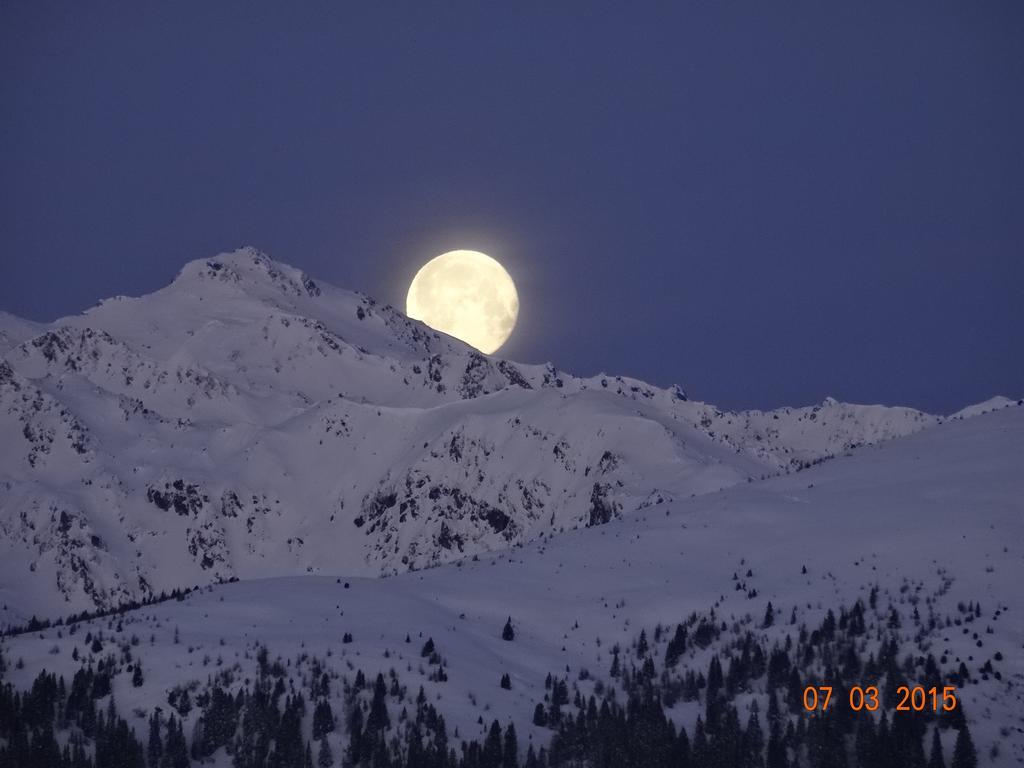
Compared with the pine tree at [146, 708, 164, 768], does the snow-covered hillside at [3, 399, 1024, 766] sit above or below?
above

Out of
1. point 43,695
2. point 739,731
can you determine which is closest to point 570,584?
point 739,731

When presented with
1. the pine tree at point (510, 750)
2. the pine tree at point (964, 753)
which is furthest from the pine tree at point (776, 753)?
the pine tree at point (510, 750)

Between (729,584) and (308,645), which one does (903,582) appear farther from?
(308,645)

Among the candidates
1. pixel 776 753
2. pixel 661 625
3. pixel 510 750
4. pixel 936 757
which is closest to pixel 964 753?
pixel 936 757

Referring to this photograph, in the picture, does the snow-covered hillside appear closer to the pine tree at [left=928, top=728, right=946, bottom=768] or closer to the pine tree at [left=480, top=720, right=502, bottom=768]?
the pine tree at [left=928, top=728, right=946, bottom=768]

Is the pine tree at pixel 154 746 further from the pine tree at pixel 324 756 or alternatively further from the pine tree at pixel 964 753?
the pine tree at pixel 964 753

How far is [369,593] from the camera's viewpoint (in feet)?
491

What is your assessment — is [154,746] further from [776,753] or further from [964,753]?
[964,753]
